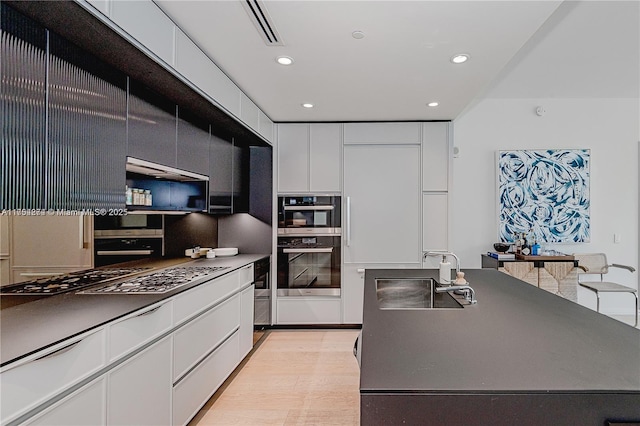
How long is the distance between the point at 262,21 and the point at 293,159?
2.40m

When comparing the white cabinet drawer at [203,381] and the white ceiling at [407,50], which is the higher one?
the white ceiling at [407,50]

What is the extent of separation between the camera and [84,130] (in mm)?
1683

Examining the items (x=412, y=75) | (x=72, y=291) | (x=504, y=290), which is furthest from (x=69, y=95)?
(x=504, y=290)

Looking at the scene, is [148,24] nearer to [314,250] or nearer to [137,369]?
[137,369]

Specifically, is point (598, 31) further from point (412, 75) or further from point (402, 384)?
point (402, 384)

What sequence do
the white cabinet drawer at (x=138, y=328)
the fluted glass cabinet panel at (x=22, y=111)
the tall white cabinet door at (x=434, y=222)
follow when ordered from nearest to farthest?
the fluted glass cabinet panel at (x=22, y=111) → the white cabinet drawer at (x=138, y=328) → the tall white cabinet door at (x=434, y=222)

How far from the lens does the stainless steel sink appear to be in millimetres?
2557

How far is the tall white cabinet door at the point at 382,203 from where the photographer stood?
423 cm

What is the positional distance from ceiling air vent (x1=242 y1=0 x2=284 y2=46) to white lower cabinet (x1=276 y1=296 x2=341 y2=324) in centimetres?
299

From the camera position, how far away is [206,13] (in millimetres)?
1933

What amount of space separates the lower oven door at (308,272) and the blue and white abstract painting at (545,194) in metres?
2.37

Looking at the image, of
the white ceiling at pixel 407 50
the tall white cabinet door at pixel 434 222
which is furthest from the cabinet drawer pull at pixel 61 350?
the tall white cabinet door at pixel 434 222

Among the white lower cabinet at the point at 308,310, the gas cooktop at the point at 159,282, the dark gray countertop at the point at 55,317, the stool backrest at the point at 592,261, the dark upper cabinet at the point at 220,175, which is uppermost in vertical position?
the dark upper cabinet at the point at 220,175

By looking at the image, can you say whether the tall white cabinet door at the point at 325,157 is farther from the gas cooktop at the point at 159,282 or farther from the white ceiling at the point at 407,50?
the gas cooktop at the point at 159,282
